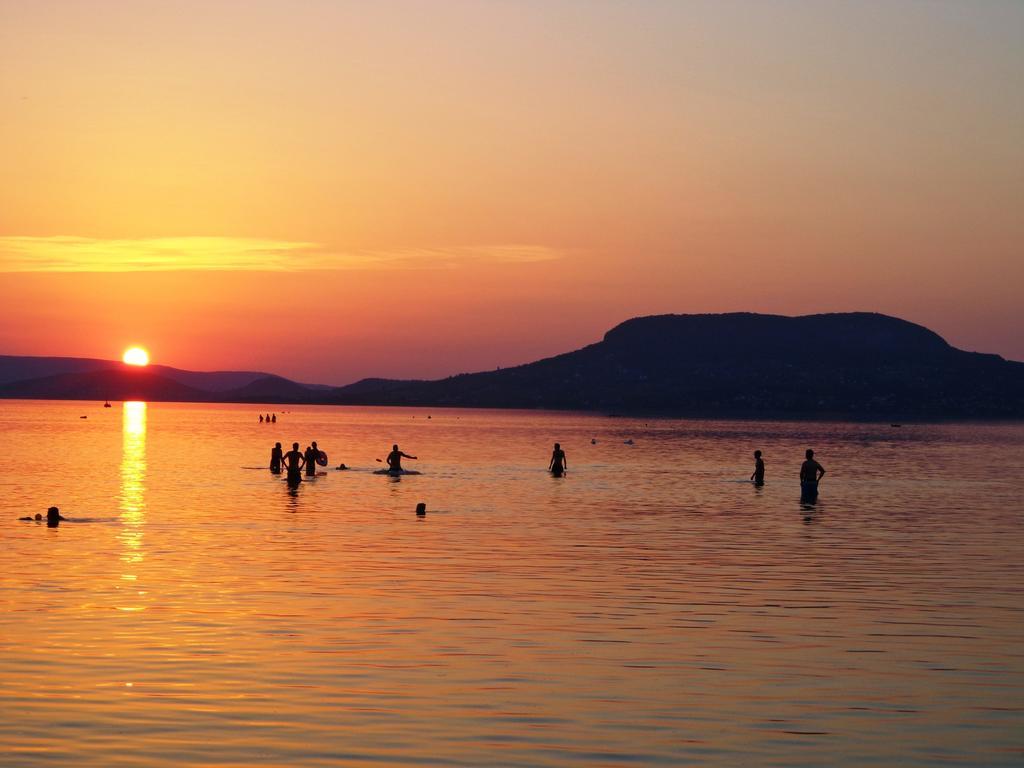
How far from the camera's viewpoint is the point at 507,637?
69.3 ft

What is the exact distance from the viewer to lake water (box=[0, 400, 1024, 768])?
Result: 14.8 metres

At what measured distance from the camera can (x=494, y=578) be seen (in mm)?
28391

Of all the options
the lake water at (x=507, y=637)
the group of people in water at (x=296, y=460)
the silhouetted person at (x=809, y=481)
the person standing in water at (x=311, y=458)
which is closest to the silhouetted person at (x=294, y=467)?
the group of people in water at (x=296, y=460)

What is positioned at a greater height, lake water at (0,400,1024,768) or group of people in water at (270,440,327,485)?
group of people in water at (270,440,327,485)

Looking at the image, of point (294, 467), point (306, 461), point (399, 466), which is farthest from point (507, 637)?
point (399, 466)

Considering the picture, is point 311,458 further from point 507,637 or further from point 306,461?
point 507,637

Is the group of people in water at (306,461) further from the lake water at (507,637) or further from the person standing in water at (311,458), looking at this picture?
the lake water at (507,637)

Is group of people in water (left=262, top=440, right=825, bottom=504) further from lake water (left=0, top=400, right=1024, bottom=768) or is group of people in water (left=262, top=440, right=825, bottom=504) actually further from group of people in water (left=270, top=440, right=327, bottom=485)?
lake water (left=0, top=400, right=1024, bottom=768)

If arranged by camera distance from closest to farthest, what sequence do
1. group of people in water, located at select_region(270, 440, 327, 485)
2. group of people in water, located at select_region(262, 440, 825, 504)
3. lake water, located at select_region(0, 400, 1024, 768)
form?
1. lake water, located at select_region(0, 400, 1024, 768)
2. group of people in water, located at select_region(262, 440, 825, 504)
3. group of people in water, located at select_region(270, 440, 327, 485)

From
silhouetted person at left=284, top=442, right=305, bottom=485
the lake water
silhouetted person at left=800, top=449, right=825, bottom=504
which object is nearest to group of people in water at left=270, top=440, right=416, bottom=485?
silhouetted person at left=284, top=442, right=305, bottom=485

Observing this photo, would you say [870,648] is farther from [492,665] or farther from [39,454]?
[39,454]

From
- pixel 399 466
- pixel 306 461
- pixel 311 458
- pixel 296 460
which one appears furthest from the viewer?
pixel 399 466

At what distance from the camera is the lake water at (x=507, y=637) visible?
14.8 meters

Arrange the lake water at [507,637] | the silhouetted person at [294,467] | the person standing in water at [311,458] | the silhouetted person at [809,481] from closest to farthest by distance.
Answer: the lake water at [507,637], the silhouetted person at [809,481], the silhouetted person at [294,467], the person standing in water at [311,458]
